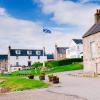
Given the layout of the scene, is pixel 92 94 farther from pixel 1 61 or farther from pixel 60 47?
pixel 1 61

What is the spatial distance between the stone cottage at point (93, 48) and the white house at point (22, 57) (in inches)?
3393

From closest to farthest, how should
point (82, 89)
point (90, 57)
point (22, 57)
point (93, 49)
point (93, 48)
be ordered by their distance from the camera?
point (82, 89) < point (93, 48) < point (93, 49) < point (90, 57) < point (22, 57)

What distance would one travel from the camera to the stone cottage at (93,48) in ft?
164

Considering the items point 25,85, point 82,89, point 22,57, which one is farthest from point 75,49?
point 82,89

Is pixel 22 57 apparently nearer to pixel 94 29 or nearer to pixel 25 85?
pixel 94 29

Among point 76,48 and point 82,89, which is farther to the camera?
point 76,48

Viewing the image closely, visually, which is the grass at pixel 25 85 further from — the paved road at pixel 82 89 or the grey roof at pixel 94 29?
the grey roof at pixel 94 29

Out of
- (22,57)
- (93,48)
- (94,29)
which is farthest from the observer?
(22,57)

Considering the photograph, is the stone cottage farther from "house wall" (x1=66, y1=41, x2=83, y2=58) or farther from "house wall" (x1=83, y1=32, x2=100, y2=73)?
"house wall" (x1=66, y1=41, x2=83, y2=58)

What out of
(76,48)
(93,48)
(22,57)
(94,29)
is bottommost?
(93,48)

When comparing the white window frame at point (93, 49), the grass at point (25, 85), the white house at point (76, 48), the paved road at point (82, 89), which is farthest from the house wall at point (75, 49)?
the paved road at point (82, 89)

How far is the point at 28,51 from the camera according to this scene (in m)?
145

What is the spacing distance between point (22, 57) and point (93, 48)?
9293cm

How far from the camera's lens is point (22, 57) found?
142 meters
